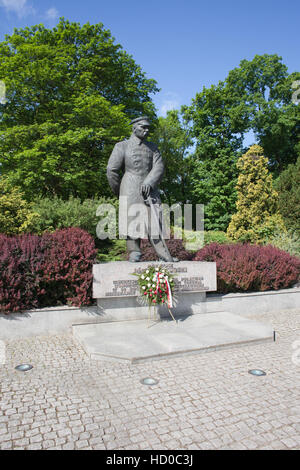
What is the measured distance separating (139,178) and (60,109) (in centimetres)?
1147

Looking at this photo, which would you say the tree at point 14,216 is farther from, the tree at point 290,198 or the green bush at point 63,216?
the tree at point 290,198

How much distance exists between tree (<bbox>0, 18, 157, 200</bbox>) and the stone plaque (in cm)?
1004

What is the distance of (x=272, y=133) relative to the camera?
23516mm

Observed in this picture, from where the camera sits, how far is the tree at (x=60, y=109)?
51.5ft

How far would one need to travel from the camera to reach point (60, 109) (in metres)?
16.7

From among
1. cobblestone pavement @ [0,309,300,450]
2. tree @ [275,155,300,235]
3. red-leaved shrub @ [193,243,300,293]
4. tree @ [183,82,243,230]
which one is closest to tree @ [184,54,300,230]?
tree @ [183,82,243,230]

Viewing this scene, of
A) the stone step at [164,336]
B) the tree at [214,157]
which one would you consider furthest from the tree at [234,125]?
the stone step at [164,336]

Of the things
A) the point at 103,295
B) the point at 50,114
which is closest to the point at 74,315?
the point at 103,295

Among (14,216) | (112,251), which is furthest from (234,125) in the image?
(14,216)

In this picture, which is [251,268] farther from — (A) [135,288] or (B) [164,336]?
(B) [164,336]

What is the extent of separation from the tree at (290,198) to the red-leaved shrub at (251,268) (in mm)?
6586

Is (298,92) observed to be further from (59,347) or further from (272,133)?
(59,347)

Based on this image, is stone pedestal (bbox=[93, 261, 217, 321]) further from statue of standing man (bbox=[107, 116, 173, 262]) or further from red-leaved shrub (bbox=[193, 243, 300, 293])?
red-leaved shrub (bbox=[193, 243, 300, 293])

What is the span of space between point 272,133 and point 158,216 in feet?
64.3
